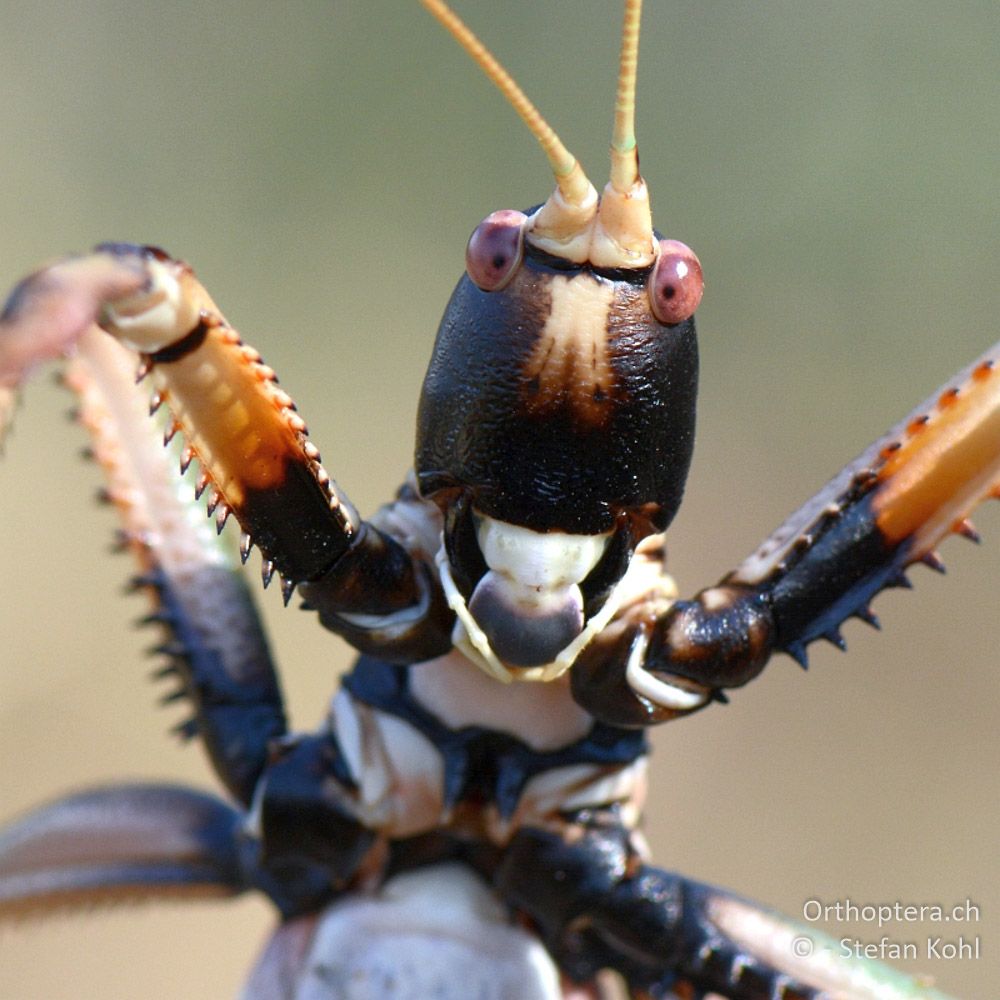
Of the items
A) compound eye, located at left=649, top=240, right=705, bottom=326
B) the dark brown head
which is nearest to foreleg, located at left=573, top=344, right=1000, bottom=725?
the dark brown head

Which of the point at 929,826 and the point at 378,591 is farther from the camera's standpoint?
the point at 929,826

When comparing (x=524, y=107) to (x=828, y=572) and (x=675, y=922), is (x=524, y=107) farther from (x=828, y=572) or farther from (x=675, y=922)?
(x=675, y=922)

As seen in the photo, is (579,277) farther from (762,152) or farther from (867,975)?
(762,152)

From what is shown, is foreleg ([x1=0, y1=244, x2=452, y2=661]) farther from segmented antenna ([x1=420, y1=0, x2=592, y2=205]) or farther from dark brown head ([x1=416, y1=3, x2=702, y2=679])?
segmented antenna ([x1=420, y1=0, x2=592, y2=205])

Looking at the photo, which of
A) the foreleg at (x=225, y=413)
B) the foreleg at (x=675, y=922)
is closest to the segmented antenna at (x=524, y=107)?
the foreleg at (x=225, y=413)

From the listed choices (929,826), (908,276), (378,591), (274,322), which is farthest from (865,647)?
(378,591)

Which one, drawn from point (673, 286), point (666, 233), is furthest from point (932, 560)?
point (666, 233)

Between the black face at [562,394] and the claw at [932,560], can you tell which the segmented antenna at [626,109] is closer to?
the black face at [562,394]
